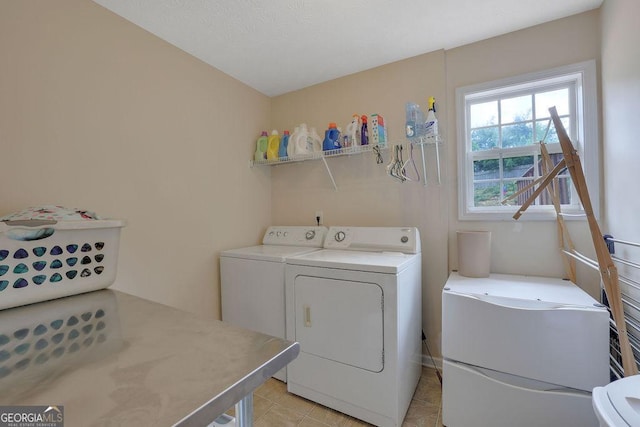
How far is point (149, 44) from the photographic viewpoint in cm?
183

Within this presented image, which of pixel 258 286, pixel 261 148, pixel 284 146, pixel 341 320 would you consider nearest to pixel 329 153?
pixel 284 146

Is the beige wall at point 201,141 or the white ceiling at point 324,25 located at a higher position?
the white ceiling at point 324,25

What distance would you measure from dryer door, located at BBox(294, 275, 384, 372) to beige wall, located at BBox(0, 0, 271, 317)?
0.90m

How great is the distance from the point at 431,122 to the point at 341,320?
1.46 m

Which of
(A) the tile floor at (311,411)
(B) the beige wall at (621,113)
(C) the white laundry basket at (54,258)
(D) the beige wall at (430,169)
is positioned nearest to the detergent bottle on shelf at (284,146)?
(D) the beige wall at (430,169)

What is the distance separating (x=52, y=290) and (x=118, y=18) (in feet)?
5.38

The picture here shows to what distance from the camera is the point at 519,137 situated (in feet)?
6.53

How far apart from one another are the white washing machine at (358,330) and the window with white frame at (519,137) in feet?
2.18

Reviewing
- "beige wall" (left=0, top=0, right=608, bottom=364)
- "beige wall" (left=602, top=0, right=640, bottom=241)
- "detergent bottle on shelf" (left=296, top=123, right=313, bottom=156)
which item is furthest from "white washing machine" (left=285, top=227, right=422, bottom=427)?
"beige wall" (left=602, top=0, right=640, bottom=241)

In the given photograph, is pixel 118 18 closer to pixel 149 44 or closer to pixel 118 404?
pixel 149 44

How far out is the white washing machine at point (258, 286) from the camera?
6.27 ft

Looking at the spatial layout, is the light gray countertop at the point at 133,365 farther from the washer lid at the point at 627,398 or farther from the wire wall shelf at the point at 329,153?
the wire wall shelf at the point at 329,153

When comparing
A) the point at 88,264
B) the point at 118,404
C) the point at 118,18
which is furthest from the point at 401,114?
the point at 118,404

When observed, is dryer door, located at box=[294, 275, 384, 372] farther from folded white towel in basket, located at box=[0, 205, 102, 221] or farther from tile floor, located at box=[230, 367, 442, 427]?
A: folded white towel in basket, located at box=[0, 205, 102, 221]
